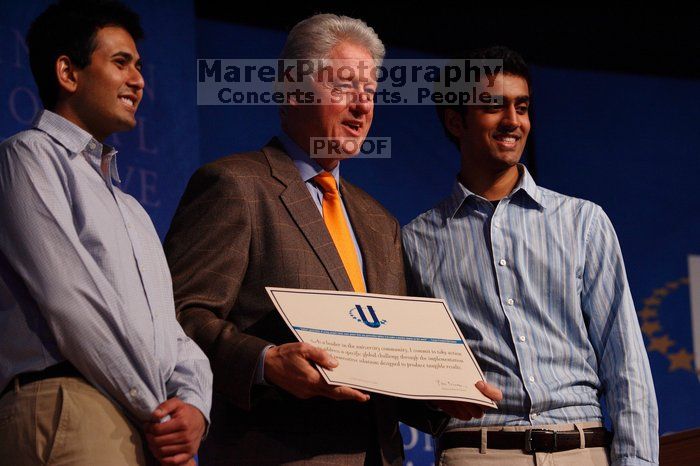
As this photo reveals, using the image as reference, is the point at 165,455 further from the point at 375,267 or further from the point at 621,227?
the point at 621,227

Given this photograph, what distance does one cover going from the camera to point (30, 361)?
1.78m

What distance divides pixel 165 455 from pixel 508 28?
11.3ft

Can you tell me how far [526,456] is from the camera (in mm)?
2369

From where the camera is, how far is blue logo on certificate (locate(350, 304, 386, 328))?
2.15 metres

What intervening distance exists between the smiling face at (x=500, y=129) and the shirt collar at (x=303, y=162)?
0.47m

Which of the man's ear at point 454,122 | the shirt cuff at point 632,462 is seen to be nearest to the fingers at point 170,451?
the shirt cuff at point 632,462

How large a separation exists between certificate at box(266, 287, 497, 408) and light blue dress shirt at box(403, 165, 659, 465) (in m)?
0.27

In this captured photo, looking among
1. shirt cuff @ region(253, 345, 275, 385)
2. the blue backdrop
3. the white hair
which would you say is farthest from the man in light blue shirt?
the blue backdrop

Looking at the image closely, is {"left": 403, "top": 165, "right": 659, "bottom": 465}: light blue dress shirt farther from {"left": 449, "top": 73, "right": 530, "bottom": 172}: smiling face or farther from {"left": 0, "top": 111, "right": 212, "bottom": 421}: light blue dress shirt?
{"left": 0, "top": 111, "right": 212, "bottom": 421}: light blue dress shirt

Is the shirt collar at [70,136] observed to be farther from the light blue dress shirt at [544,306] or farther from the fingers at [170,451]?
the light blue dress shirt at [544,306]

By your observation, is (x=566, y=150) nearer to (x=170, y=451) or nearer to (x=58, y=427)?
(x=170, y=451)

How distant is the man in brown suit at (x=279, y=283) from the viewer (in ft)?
6.93

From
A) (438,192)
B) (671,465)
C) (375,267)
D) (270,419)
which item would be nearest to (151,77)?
(438,192)

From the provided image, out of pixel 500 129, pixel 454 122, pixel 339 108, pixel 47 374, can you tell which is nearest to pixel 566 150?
pixel 454 122
